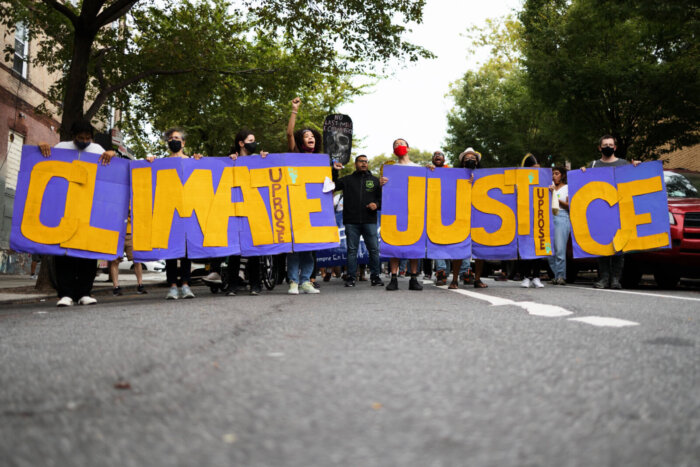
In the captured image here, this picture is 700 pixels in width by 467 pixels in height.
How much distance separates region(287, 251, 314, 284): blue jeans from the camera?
9.40m

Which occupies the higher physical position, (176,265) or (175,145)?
(175,145)

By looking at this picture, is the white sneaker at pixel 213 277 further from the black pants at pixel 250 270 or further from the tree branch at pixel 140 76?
the tree branch at pixel 140 76

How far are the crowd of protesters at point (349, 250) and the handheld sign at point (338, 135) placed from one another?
300 centimetres

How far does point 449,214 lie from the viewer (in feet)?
35.2

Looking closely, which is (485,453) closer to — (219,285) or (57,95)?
(219,285)

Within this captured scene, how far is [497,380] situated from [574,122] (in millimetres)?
19525

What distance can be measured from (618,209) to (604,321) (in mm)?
6528

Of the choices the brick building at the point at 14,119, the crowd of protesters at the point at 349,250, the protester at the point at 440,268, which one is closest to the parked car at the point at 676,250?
the crowd of protesters at the point at 349,250

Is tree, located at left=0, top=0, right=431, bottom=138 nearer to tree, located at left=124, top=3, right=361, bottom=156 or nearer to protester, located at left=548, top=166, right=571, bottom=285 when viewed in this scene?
tree, located at left=124, top=3, right=361, bottom=156

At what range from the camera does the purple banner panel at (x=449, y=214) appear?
10586mm

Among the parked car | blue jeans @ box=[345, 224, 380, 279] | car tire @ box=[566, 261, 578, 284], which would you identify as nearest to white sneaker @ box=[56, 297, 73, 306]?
blue jeans @ box=[345, 224, 380, 279]

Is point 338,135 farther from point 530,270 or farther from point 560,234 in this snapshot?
point 530,270

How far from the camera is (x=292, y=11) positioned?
48.5ft

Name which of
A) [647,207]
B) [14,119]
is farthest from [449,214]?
[14,119]
